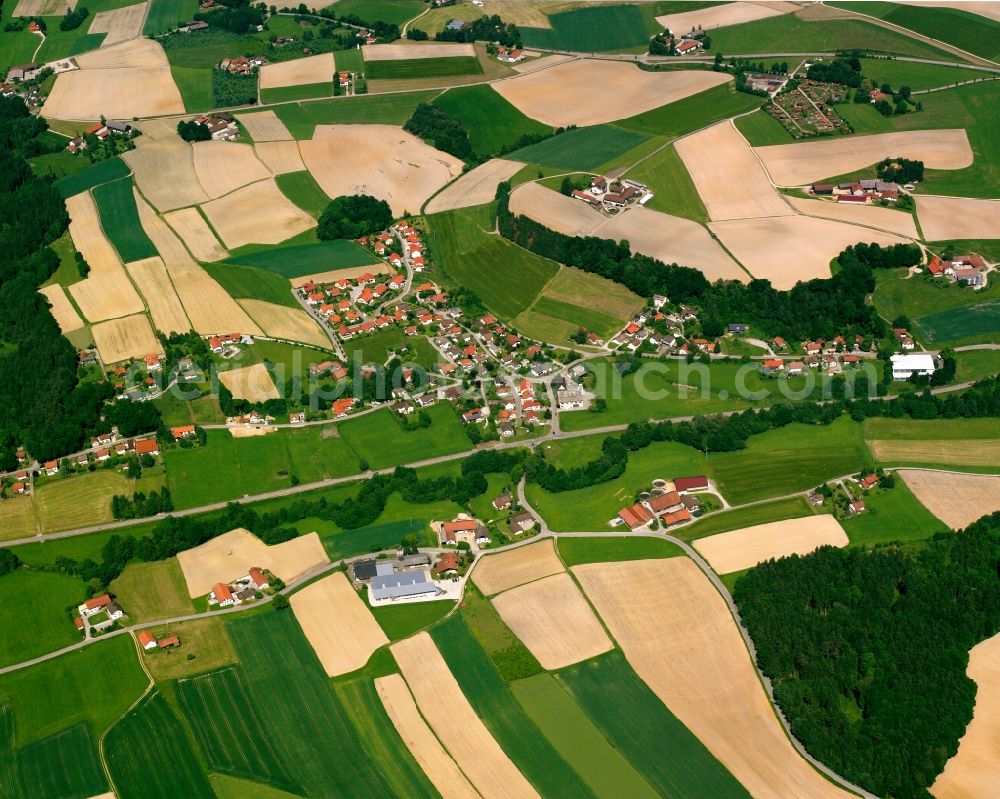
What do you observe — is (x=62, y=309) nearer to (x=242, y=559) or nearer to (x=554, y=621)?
(x=242, y=559)

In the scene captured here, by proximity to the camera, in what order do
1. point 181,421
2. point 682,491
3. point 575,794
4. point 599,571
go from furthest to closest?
point 181,421, point 682,491, point 599,571, point 575,794

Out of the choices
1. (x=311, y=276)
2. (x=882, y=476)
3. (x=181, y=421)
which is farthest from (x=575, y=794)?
(x=311, y=276)

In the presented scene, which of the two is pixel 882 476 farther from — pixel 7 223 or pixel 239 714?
pixel 7 223

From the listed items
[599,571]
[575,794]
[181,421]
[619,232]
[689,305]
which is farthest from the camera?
[619,232]

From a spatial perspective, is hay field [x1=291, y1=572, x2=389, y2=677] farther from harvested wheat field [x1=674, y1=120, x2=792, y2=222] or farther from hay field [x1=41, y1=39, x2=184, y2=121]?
hay field [x1=41, y1=39, x2=184, y2=121]

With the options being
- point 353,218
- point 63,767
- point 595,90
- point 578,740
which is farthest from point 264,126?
point 578,740

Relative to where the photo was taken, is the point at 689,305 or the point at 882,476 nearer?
the point at 882,476
